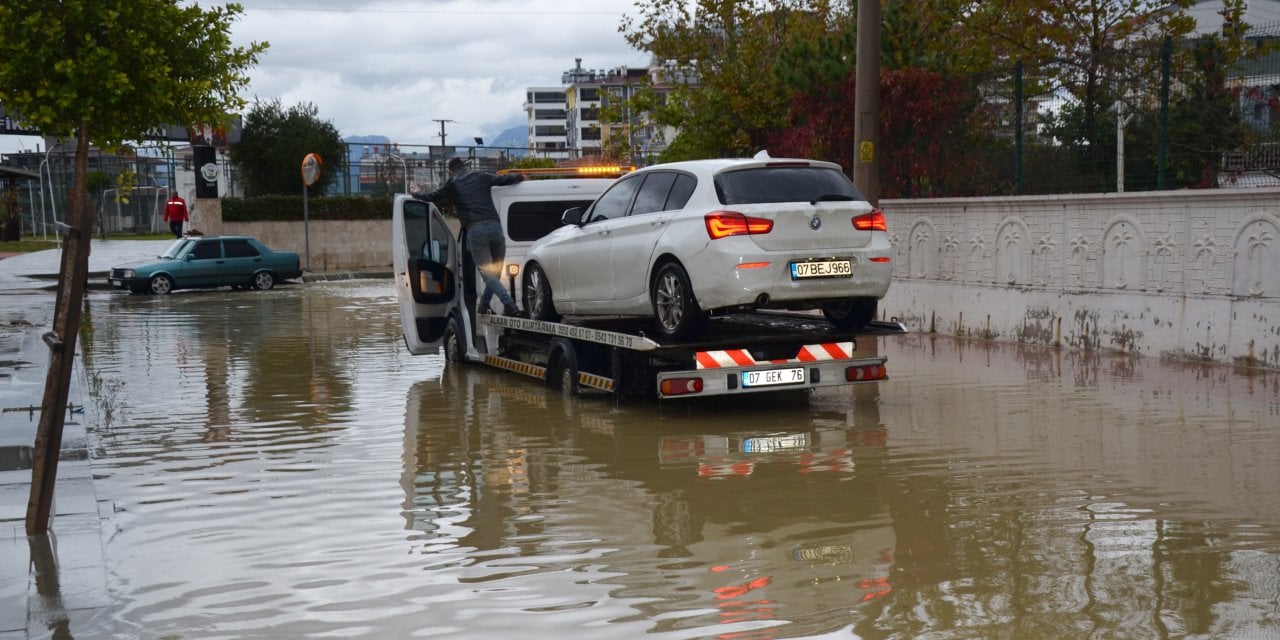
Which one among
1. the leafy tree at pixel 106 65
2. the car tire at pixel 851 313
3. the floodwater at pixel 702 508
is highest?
the leafy tree at pixel 106 65

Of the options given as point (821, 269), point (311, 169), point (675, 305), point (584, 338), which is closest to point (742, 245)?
point (821, 269)

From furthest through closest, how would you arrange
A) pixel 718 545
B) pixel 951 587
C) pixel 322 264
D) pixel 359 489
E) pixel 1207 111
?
1. pixel 322 264
2. pixel 1207 111
3. pixel 359 489
4. pixel 718 545
5. pixel 951 587

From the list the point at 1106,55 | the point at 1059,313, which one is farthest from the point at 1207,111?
the point at 1059,313

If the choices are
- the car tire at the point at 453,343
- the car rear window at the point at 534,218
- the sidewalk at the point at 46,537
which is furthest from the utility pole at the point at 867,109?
the sidewalk at the point at 46,537

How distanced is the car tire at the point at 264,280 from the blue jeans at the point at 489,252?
19501mm

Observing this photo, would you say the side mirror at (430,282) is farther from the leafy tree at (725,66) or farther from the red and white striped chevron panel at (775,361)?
the leafy tree at (725,66)

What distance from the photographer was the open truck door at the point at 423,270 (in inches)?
589

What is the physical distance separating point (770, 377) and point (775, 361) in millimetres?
168

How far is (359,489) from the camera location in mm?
8539

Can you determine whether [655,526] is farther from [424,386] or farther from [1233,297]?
[1233,297]

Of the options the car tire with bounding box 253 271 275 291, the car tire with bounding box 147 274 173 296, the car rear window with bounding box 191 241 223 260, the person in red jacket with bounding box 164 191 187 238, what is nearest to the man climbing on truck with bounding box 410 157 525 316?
the car tire with bounding box 147 274 173 296

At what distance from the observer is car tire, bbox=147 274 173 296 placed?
30422 millimetres

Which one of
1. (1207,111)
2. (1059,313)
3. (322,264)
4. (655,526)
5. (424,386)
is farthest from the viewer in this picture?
(322,264)

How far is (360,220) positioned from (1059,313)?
29417 millimetres
